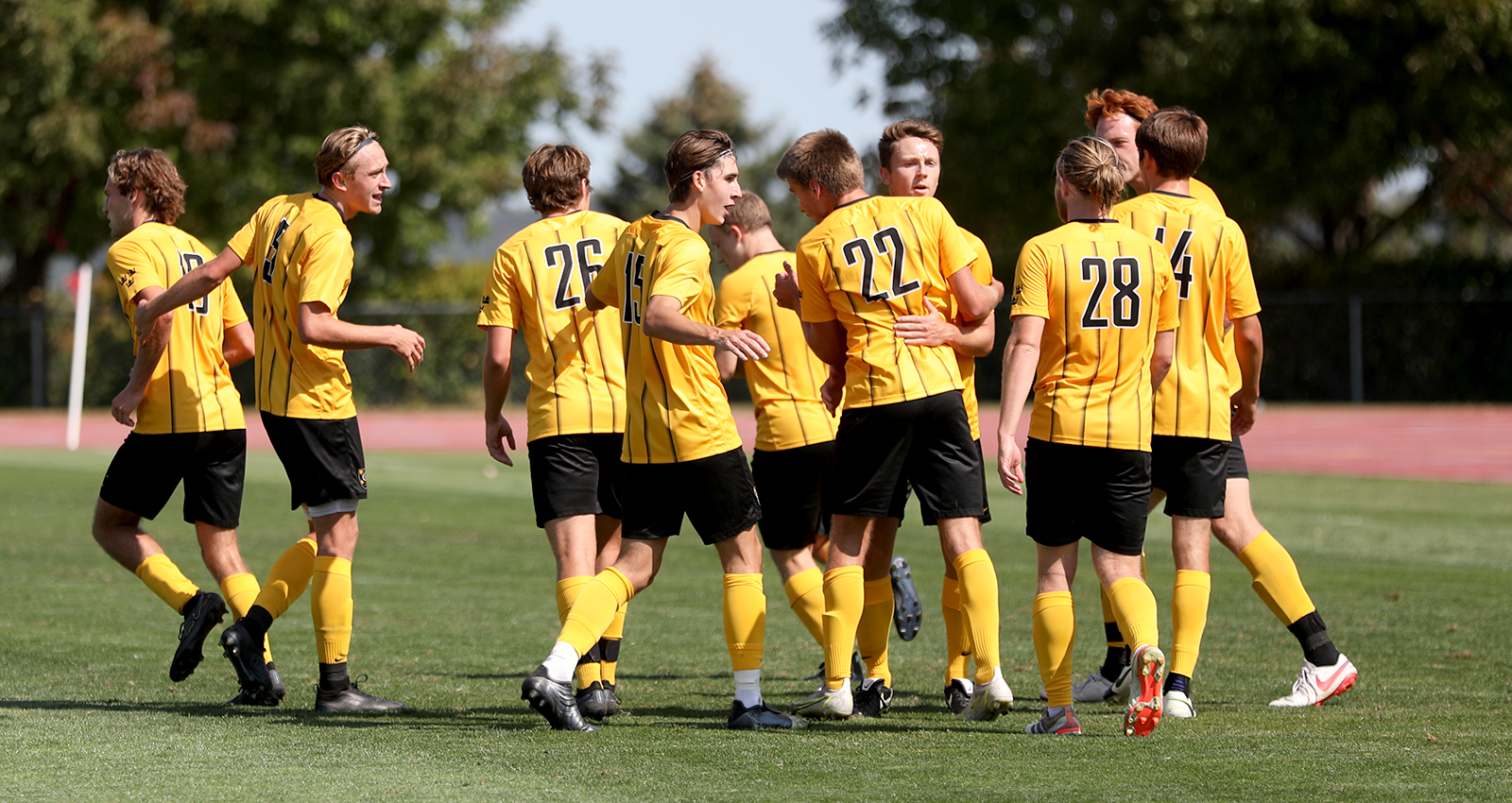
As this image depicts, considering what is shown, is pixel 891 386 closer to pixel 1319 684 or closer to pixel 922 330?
pixel 922 330

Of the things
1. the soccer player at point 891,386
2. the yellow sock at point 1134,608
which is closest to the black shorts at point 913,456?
the soccer player at point 891,386

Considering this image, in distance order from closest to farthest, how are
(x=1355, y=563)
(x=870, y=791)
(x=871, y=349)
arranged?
(x=870, y=791) → (x=871, y=349) → (x=1355, y=563)

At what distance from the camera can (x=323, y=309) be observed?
5.66 m

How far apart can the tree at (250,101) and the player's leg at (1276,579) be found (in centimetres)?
2730

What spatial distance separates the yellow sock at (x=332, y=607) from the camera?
5855 millimetres

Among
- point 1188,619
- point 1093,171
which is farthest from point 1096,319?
point 1188,619

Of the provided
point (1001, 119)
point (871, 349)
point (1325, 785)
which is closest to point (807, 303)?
point (871, 349)

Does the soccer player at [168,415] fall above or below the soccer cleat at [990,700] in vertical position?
above

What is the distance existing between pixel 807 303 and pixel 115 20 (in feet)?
97.0

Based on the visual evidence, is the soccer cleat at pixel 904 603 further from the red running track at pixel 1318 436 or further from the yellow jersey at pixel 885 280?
the red running track at pixel 1318 436

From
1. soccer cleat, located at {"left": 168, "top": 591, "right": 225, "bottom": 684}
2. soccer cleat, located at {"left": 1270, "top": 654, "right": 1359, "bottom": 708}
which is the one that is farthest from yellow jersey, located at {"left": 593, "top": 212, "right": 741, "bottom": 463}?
soccer cleat, located at {"left": 1270, "top": 654, "right": 1359, "bottom": 708}

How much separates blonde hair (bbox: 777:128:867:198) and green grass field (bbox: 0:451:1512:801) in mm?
1871

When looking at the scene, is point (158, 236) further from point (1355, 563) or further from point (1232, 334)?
point (1355, 563)

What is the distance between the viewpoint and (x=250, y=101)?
32.5 meters
